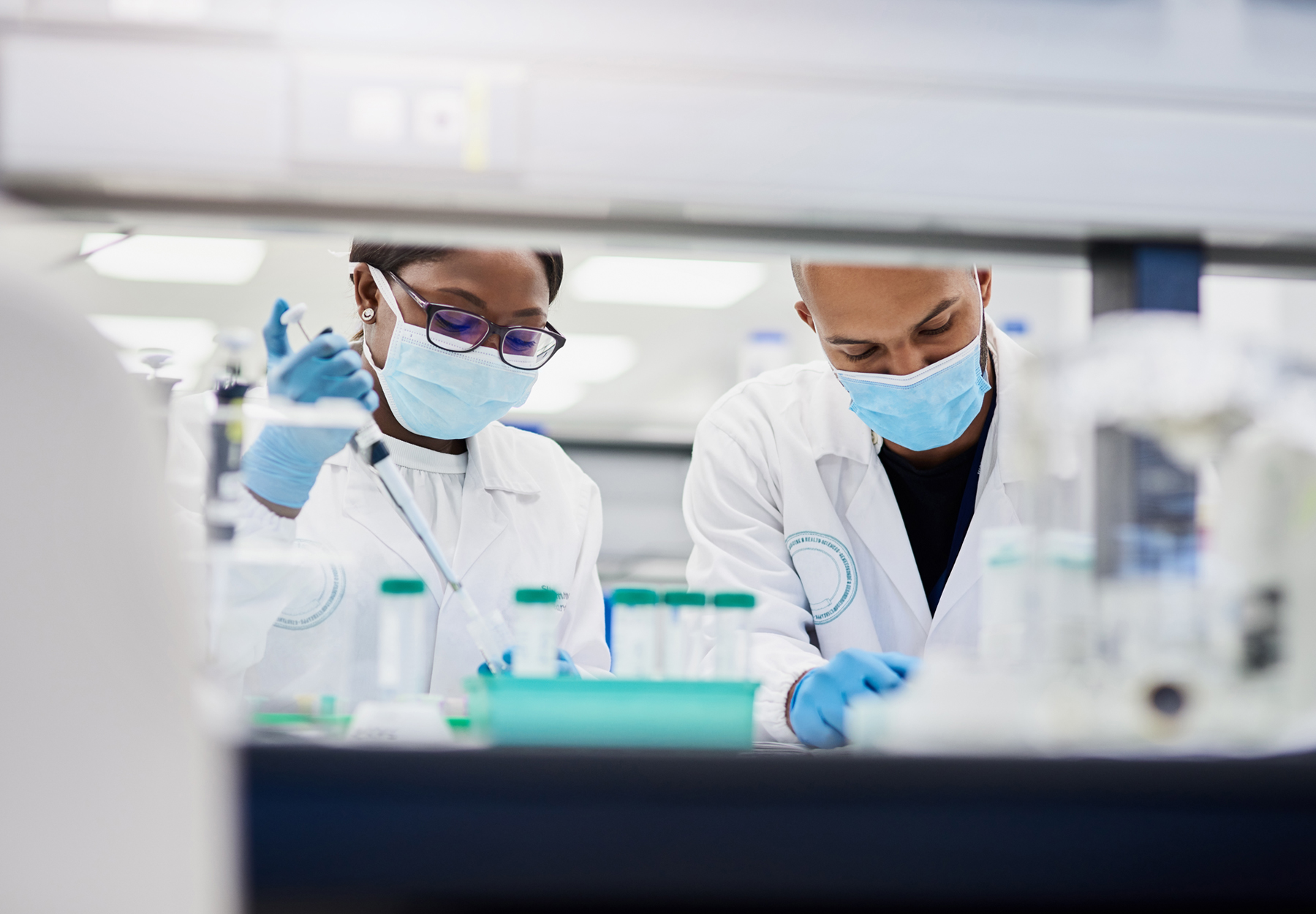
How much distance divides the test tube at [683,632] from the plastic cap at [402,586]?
320 millimetres

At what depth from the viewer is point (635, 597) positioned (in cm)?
111

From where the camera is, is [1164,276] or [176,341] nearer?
[1164,276]

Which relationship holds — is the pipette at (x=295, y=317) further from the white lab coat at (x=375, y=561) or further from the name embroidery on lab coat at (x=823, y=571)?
the name embroidery on lab coat at (x=823, y=571)

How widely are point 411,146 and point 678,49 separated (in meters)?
A: 0.27

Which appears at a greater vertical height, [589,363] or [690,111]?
[589,363]

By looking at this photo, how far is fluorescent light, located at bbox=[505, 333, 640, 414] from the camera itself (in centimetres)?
423

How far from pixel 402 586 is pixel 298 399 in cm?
29

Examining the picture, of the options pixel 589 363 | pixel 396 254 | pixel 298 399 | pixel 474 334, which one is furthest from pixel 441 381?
pixel 589 363

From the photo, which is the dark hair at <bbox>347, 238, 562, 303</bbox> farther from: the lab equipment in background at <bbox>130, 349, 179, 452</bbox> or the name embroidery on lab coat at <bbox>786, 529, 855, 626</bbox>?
the name embroidery on lab coat at <bbox>786, 529, 855, 626</bbox>

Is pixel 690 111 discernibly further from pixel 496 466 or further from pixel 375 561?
pixel 496 466

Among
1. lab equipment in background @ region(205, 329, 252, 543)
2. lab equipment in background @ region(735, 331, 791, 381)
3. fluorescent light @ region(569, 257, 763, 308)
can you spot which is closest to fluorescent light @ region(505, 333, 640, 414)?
fluorescent light @ region(569, 257, 763, 308)

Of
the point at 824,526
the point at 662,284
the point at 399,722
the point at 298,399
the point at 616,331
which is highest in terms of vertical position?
the point at 662,284

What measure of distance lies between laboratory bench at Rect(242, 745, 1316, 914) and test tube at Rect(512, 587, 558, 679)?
254mm

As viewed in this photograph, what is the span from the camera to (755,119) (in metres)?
1.03
